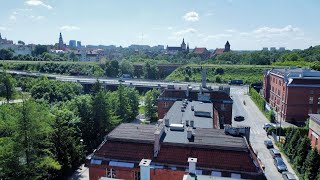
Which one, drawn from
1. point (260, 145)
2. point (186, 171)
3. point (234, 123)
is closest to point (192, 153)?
point (186, 171)

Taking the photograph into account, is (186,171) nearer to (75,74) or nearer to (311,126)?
(311,126)

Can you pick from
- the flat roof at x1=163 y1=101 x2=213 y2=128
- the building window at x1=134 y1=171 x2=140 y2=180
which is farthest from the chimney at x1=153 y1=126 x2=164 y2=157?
the flat roof at x1=163 y1=101 x2=213 y2=128

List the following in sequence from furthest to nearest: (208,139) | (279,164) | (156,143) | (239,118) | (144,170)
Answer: (239,118) < (279,164) < (208,139) < (156,143) < (144,170)

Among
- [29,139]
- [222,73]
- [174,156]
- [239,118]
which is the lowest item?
[239,118]

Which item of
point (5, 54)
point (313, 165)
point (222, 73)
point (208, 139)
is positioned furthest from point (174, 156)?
point (5, 54)

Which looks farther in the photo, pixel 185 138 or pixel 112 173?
pixel 185 138

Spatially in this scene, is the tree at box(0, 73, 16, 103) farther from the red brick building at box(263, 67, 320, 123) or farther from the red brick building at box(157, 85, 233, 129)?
Answer: the red brick building at box(263, 67, 320, 123)

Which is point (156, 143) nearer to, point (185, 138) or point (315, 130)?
point (185, 138)
